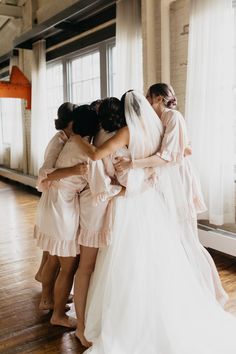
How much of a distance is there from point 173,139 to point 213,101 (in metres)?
1.73

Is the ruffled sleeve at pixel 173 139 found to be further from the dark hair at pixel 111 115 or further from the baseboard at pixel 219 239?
the baseboard at pixel 219 239

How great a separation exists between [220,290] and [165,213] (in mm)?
850

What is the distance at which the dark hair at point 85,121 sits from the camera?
217 centimetres

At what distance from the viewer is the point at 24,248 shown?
4.36 metres

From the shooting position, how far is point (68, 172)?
2.21m

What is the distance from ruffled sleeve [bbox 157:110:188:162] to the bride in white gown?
57 mm

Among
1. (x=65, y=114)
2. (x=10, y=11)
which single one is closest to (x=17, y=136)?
(x=10, y=11)

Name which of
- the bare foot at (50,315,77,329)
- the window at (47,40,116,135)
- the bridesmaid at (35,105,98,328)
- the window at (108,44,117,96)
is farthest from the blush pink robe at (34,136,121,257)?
the window at (47,40,116,135)

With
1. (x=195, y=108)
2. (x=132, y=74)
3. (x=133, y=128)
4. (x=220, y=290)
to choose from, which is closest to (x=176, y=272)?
(x=220, y=290)

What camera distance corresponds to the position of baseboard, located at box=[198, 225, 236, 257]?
143 inches

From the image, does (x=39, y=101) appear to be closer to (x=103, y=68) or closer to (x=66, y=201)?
(x=103, y=68)

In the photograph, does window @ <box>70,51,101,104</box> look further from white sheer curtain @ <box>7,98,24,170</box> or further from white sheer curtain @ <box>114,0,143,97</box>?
white sheer curtain @ <box>7,98,24,170</box>

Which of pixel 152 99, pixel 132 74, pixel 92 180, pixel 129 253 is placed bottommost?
pixel 129 253

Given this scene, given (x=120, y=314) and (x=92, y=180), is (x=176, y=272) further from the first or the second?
(x=92, y=180)
